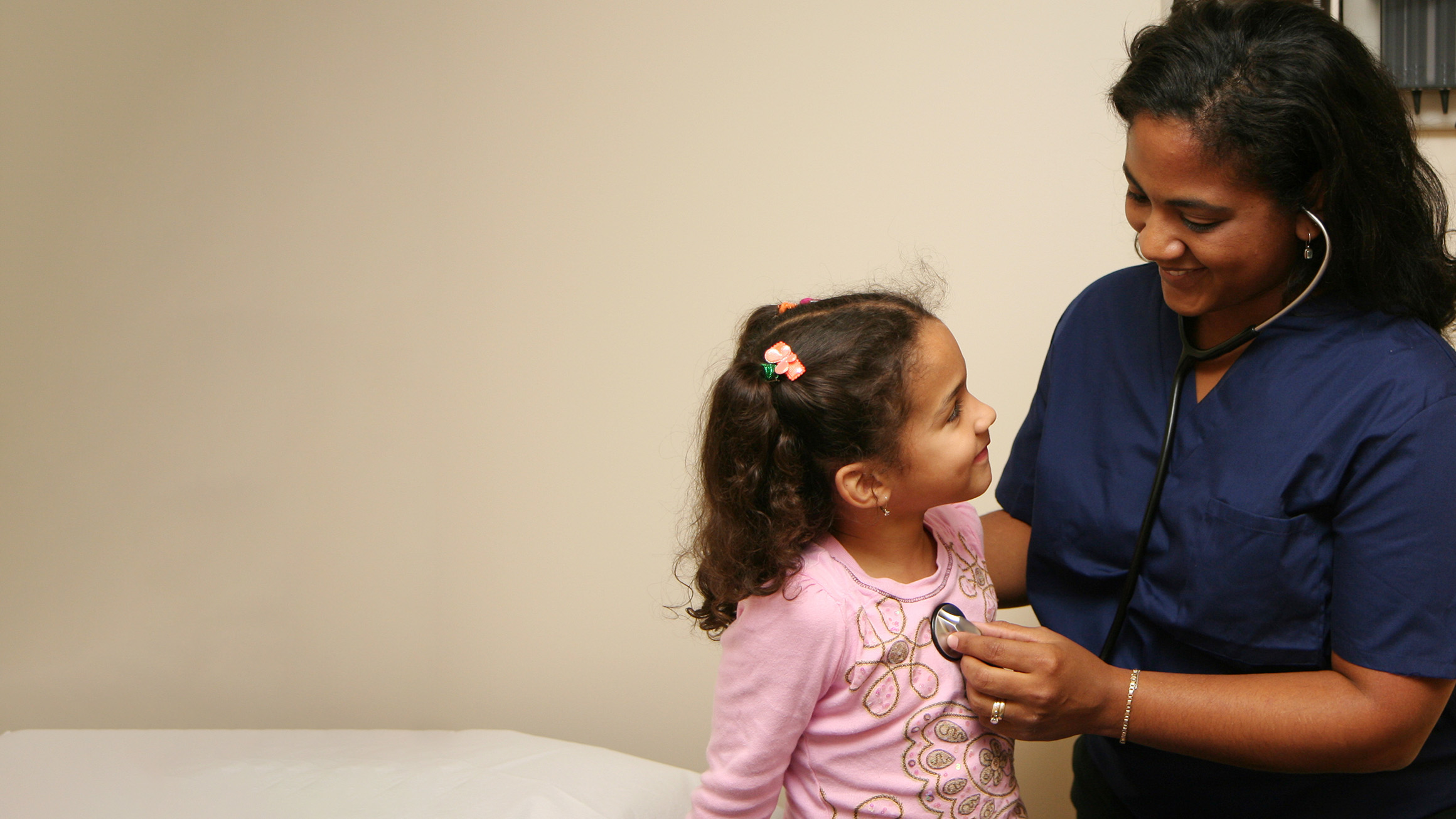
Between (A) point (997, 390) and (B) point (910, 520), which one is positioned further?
(A) point (997, 390)

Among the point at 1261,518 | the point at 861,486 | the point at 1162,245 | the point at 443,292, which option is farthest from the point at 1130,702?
the point at 443,292

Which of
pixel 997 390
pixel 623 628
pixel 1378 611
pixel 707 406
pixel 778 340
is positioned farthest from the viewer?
pixel 623 628

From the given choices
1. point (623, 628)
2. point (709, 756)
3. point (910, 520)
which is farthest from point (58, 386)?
point (910, 520)

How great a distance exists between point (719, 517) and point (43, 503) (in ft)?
4.87

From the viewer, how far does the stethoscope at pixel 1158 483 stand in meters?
1.00

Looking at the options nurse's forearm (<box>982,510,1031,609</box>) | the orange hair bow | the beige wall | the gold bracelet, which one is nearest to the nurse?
the gold bracelet

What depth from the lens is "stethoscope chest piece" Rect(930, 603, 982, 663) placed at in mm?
1005

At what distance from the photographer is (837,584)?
3.31 ft

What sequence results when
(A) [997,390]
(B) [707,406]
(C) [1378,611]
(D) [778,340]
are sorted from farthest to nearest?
(A) [997,390] < (B) [707,406] < (D) [778,340] < (C) [1378,611]

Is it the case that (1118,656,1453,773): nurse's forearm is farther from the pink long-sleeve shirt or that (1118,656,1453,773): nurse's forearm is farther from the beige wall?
the beige wall

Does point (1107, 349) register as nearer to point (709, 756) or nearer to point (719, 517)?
point (719, 517)

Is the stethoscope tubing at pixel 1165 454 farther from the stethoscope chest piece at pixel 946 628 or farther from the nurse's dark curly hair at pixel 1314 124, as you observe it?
the stethoscope chest piece at pixel 946 628

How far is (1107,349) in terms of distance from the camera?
1210 mm

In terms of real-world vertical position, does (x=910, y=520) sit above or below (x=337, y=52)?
below
